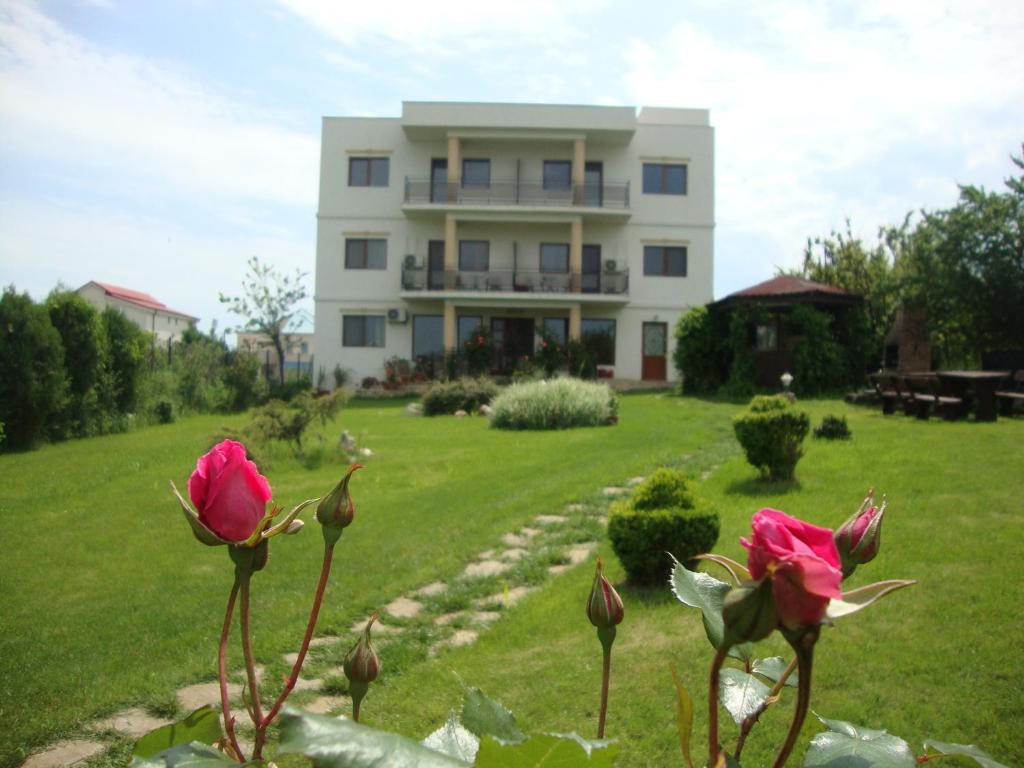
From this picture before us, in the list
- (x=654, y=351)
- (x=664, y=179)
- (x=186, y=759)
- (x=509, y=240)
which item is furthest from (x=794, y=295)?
(x=186, y=759)

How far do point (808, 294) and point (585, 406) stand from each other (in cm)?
692

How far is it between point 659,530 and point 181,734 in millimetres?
4599

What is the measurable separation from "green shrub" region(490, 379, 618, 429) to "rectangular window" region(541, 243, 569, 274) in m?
11.7

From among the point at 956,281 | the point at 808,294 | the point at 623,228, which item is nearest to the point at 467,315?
the point at 623,228

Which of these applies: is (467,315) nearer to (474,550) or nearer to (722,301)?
(722,301)

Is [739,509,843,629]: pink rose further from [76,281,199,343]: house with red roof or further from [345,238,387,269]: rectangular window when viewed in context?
[76,281,199,343]: house with red roof

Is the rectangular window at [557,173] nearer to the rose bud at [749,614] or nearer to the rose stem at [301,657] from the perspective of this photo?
the rose stem at [301,657]

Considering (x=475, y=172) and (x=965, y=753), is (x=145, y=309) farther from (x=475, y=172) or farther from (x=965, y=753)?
(x=965, y=753)

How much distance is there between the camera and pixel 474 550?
20.3 feet

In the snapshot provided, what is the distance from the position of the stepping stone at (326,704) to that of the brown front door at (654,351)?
900 inches

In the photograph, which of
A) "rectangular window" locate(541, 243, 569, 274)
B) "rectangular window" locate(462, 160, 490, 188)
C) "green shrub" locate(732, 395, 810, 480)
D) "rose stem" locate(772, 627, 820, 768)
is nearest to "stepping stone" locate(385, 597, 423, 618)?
"green shrub" locate(732, 395, 810, 480)

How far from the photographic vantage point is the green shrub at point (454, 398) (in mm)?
17469

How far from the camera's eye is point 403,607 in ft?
16.3

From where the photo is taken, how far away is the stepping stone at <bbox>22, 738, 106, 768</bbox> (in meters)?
3.01
